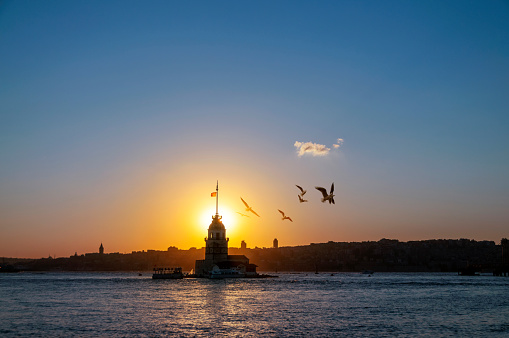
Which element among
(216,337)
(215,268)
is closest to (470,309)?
(216,337)

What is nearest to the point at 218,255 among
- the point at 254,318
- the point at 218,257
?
the point at 218,257

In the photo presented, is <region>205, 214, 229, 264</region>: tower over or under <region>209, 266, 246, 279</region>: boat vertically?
over

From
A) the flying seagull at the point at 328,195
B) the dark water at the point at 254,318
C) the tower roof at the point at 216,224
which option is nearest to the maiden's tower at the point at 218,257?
the tower roof at the point at 216,224

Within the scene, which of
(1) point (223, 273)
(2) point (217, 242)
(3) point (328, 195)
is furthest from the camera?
(2) point (217, 242)

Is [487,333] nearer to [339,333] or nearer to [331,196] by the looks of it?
[339,333]

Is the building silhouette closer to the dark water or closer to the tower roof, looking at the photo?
the tower roof

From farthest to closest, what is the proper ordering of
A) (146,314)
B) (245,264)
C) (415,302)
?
(245,264)
(415,302)
(146,314)

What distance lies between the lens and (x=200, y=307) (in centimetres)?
6519

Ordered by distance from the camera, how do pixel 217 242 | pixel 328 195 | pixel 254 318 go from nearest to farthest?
pixel 328 195
pixel 254 318
pixel 217 242

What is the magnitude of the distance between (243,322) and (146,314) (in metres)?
12.6

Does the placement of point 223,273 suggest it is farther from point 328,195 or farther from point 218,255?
point 328,195

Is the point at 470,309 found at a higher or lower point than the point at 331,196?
lower

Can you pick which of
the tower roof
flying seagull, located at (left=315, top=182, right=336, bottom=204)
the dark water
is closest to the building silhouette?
the tower roof

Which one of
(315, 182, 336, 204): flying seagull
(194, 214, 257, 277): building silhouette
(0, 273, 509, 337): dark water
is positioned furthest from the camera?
(194, 214, 257, 277): building silhouette
